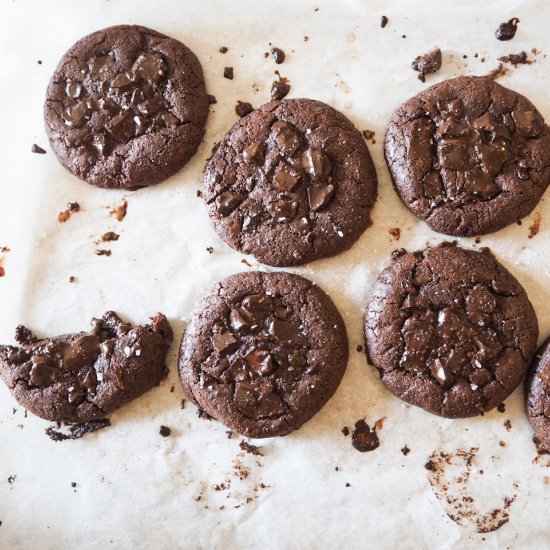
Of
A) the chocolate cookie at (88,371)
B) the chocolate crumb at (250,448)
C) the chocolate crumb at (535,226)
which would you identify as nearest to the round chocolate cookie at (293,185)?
the chocolate cookie at (88,371)

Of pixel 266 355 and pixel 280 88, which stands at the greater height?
pixel 280 88

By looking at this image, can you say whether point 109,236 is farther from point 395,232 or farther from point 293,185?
point 395,232

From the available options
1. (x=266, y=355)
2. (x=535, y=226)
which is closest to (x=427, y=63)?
(x=535, y=226)

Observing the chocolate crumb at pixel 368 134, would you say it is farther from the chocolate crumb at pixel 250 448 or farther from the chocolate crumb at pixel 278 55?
the chocolate crumb at pixel 250 448

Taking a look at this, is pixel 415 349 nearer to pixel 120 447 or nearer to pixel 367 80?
pixel 367 80

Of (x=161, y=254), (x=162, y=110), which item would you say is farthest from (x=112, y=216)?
(x=162, y=110)

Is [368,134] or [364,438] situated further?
[368,134]

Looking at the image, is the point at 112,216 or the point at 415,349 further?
the point at 112,216
